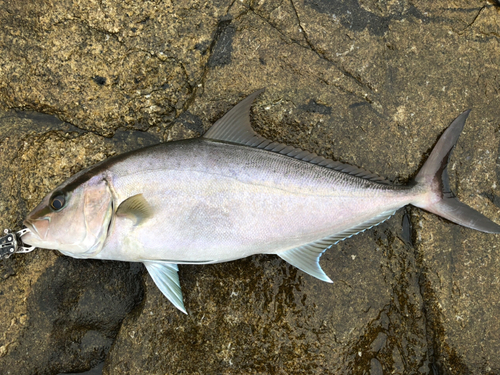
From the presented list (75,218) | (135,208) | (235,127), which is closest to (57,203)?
(75,218)

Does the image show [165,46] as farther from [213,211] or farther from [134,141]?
[213,211]

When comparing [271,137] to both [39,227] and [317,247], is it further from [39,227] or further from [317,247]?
[39,227]

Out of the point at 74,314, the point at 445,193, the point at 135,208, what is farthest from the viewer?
the point at 74,314

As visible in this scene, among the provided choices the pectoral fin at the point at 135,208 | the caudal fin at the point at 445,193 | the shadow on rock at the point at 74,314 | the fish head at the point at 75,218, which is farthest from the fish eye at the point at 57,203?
the caudal fin at the point at 445,193

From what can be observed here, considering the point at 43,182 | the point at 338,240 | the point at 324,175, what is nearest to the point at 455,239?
the point at 338,240

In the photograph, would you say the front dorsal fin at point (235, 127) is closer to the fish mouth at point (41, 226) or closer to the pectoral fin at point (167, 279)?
the pectoral fin at point (167, 279)

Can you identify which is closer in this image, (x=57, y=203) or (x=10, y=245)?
(x=57, y=203)
